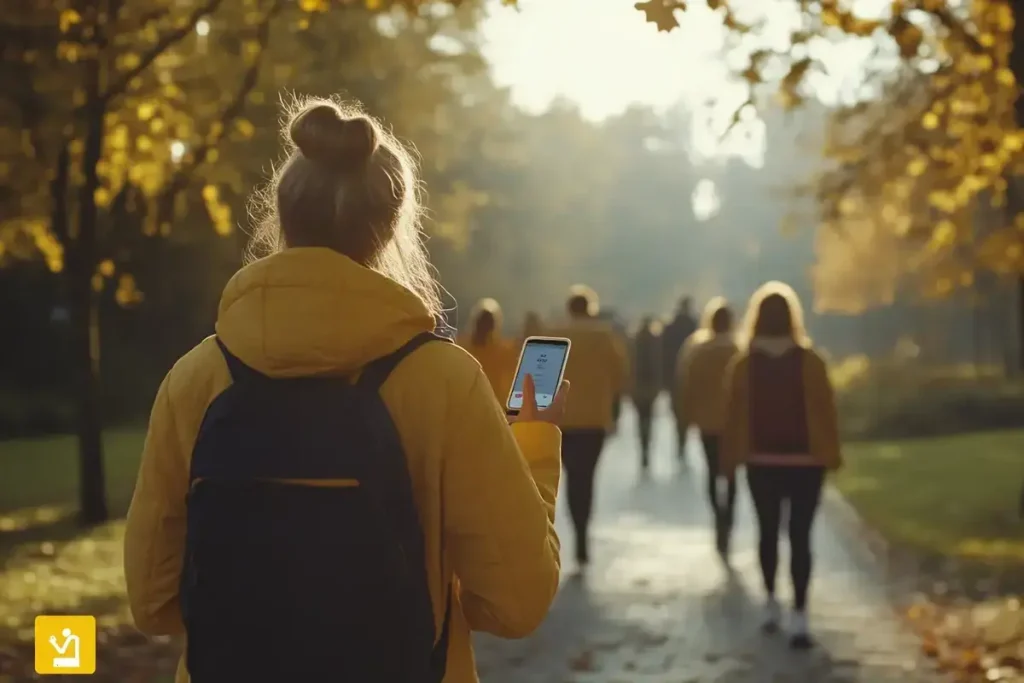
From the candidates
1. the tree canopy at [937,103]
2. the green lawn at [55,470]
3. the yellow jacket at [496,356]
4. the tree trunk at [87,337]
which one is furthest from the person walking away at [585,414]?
the green lawn at [55,470]

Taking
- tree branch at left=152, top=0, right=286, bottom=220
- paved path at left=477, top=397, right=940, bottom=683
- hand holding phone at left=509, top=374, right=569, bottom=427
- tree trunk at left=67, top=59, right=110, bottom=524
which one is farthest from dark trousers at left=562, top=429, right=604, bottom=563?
hand holding phone at left=509, top=374, right=569, bottom=427

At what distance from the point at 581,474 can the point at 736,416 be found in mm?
2625

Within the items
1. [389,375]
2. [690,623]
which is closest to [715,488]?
[690,623]

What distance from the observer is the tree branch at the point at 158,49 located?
35.9 ft

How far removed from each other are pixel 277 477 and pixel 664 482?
14.6 meters

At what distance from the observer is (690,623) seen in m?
8.45

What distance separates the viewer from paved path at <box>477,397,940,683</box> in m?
7.19

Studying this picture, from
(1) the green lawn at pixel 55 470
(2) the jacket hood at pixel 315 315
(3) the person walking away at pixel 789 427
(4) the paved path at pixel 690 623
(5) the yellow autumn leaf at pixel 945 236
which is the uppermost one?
(5) the yellow autumn leaf at pixel 945 236

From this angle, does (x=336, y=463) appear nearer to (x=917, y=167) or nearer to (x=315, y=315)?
(x=315, y=315)

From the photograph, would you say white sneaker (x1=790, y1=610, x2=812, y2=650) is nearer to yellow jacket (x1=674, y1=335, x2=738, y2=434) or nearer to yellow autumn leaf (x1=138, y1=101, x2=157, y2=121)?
yellow jacket (x1=674, y1=335, x2=738, y2=434)

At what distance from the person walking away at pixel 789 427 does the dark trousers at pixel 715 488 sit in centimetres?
314

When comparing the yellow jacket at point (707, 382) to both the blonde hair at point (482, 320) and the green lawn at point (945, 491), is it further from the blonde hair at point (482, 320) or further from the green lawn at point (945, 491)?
the green lawn at point (945, 491)

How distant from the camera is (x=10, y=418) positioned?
82.7 ft

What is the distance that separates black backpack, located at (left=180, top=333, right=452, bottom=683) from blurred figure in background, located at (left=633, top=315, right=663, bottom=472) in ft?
50.7
